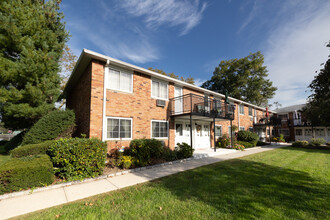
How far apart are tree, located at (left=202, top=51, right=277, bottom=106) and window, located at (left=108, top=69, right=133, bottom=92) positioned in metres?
26.0

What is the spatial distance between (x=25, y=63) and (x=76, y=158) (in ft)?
24.7

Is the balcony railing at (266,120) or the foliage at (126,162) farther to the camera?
the balcony railing at (266,120)

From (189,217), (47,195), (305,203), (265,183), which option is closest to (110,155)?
(47,195)

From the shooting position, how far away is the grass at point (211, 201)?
3.05 metres

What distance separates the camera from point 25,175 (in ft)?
14.3

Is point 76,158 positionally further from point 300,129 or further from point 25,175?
point 300,129

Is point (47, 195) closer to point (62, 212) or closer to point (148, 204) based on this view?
point (62, 212)

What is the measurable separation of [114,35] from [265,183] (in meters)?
12.2

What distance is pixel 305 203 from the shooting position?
3.47 meters

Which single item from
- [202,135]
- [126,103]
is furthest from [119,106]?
[202,135]

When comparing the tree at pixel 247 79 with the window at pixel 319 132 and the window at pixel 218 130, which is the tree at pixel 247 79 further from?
the window at pixel 218 130

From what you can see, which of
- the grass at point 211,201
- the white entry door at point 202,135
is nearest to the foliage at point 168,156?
the grass at point 211,201

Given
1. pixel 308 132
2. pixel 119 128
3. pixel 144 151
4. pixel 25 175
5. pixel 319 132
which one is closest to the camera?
pixel 25 175

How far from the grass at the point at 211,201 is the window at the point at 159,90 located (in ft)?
20.7
